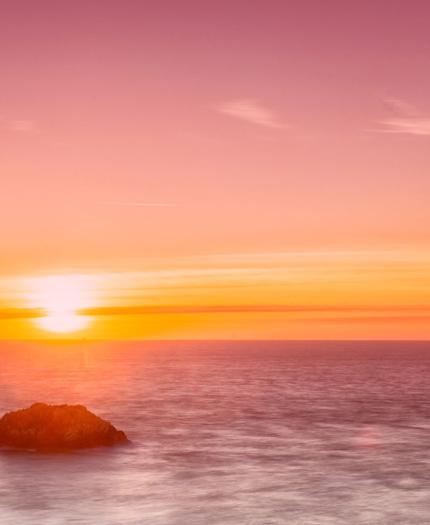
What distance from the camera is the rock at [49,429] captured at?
2682 inches

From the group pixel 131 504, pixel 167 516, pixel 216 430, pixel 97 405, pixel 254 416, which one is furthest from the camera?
pixel 97 405

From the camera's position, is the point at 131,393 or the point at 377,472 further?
the point at 131,393

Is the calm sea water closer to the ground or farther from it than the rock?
closer to the ground

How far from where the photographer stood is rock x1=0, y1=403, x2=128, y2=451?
68125mm

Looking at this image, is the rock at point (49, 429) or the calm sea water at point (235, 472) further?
the rock at point (49, 429)

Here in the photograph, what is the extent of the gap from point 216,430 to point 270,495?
37.8 m

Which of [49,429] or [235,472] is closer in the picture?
[235,472]

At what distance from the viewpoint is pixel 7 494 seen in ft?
178

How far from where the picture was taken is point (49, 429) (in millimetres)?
68312

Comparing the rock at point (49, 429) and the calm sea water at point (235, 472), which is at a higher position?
the rock at point (49, 429)

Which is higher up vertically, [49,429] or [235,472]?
[49,429]

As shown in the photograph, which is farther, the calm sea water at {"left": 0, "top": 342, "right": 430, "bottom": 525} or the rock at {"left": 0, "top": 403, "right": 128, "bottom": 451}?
the rock at {"left": 0, "top": 403, "right": 128, "bottom": 451}

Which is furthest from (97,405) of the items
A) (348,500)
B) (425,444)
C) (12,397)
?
(348,500)

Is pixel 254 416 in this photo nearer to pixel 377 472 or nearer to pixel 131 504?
pixel 377 472
